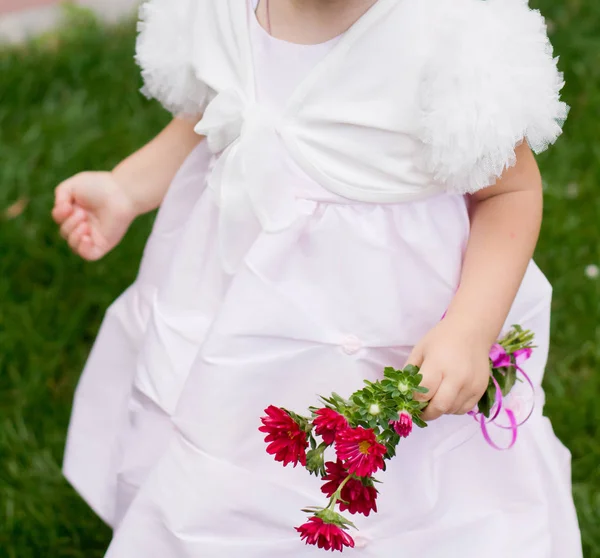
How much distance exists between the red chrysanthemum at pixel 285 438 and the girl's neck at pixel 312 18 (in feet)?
1.56

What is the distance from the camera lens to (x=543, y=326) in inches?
50.9

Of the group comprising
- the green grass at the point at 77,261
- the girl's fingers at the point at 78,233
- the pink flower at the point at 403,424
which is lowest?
the green grass at the point at 77,261

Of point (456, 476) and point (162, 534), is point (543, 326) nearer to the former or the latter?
point (456, 476)

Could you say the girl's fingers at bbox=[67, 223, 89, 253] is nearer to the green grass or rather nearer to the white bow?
the white bow

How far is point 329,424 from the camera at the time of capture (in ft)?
2.89

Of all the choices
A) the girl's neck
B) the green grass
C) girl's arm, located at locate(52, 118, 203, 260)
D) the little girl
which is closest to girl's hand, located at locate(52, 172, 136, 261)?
girl's arm, located at locate(52, 118, 203, 260)

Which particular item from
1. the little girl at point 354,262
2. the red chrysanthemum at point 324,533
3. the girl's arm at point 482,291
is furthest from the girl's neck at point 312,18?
the red chrysanthemum at point 324,533

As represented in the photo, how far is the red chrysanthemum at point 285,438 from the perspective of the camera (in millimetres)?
900

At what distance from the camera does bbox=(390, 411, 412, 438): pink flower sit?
896mm

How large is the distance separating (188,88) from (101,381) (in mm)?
539

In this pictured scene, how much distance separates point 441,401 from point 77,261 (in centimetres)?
128

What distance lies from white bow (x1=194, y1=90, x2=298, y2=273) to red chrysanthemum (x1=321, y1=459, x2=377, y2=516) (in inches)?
13.3

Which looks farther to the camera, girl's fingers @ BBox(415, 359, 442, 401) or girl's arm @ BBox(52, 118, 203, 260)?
girl's arm @ BBox(52, 118, 203, 260)

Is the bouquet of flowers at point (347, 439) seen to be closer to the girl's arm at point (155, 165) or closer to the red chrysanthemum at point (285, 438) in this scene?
the red chrysanthemum at point (285, 438)
